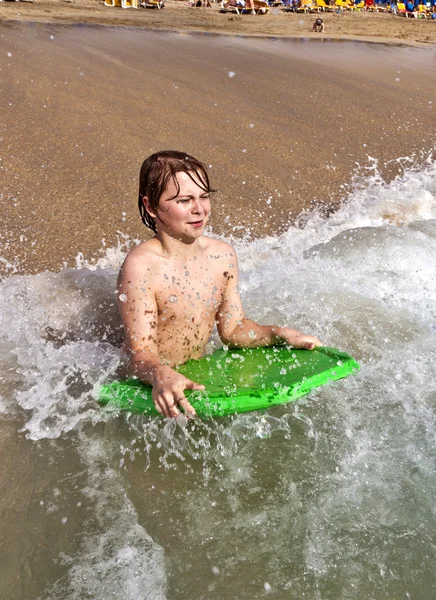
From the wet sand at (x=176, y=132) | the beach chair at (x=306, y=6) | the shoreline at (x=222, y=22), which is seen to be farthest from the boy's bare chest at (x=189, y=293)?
the beach chair at (x=306, y=6)

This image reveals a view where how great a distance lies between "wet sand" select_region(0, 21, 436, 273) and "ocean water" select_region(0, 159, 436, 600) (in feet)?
2.73

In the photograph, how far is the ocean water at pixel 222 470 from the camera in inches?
72.6

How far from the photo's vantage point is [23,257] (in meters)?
3.56

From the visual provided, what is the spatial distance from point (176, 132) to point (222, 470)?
378cm

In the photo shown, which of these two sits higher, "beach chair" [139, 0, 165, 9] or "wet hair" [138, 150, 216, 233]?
"wet hair" [138, 150, 216, 233]

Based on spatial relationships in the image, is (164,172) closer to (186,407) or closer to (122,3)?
(186,407)

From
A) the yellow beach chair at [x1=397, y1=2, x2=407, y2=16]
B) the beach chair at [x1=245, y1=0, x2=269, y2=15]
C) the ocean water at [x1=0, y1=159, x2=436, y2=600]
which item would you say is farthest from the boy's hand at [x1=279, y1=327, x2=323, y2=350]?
the yellow beach chair at [x1=397, y1=2, x2=407, y2=16]

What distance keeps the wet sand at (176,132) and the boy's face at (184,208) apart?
4.44 feet

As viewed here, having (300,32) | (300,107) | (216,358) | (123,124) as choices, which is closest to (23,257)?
(216,358)

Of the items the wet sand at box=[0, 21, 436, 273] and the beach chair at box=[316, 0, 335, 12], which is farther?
the beach chair at box=[316, 0, 335, 12]

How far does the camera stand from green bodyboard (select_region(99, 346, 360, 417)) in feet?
7.09

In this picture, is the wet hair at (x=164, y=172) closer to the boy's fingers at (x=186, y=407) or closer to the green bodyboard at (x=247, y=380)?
the green bodyboard at (x=247, y=380)

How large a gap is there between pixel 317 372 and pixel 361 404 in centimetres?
37

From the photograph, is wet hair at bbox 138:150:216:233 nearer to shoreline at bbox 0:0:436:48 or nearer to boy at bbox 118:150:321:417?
boy at bbox 118:150:321:417
